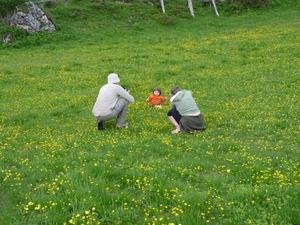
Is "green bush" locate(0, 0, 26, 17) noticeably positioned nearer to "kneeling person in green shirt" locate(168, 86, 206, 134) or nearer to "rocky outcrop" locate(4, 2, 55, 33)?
"rocky outcrop" locate(4, 2, 55, 33)

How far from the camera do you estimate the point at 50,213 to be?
6.19 m

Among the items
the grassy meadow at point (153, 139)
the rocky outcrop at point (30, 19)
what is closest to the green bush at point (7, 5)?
the rocky outcrop at point (30, 19)

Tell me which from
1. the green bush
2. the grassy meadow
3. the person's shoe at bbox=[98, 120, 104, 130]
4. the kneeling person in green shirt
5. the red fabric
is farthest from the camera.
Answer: the green bush

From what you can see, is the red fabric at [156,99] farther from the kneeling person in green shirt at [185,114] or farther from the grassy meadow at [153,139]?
the kneeling person in green shirt at [185,114]

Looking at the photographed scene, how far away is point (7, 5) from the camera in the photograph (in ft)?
116

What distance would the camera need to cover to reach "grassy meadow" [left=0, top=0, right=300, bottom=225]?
637cm

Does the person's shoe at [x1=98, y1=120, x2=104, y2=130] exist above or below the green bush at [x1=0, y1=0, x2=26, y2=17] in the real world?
below

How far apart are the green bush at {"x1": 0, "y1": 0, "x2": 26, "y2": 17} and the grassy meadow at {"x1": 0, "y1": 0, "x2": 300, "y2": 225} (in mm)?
6532

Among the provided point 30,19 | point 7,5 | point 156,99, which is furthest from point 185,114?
point 7,5

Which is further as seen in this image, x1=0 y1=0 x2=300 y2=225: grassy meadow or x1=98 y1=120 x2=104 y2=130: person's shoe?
x1=98 y1=120 x2=104 y2=130: person's shoe

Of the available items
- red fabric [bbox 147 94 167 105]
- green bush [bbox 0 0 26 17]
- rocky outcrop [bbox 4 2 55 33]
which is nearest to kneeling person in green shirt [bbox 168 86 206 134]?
red fabric [bbox 147 94 167 105]

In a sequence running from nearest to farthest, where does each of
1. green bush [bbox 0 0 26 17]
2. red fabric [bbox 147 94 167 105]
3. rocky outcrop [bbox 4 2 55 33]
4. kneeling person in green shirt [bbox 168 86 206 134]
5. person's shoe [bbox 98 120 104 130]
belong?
1. kneeling person in green shirt [bbox 168 86 206 134]
2. person's shoe [bbox 98 120 104 130]
3. red fabric [bbox 147 94 167 105]
4. rocky outcrop [bbox 4 2 55 33]
5. green bush [bbox 0 0 26 17]

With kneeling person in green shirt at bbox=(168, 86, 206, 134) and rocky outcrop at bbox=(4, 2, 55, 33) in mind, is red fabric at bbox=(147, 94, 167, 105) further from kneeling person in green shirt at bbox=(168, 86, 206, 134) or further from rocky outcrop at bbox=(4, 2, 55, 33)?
rocky outcrop at bbox=(4, 2, 55, 33)

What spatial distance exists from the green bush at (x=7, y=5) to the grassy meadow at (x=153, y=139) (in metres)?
6.53
